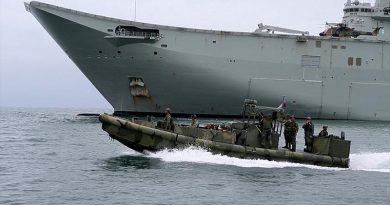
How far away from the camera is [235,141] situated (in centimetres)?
2081

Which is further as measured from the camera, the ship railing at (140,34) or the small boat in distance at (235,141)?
the ship railing at (140,34)

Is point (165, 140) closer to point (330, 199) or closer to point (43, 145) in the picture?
point (330, 199)

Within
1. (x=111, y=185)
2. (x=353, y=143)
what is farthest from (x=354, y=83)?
(x=111, y=185)

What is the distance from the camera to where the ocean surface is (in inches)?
621

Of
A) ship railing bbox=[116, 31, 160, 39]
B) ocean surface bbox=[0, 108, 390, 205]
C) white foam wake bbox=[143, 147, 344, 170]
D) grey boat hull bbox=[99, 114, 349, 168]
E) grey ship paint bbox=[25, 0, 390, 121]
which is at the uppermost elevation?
ship railing bbox=[116, 31, 160, 39]

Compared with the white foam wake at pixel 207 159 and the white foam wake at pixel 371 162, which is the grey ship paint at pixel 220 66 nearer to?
the white foam wake at pixel 371 162

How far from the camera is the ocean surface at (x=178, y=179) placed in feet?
51.7

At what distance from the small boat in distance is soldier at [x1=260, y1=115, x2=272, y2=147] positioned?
0.15 ft

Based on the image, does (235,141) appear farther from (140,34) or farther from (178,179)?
(140,34)

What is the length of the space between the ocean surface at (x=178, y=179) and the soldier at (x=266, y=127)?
2.81ft

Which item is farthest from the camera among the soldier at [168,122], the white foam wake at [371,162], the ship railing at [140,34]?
the ship railing at [140,34]

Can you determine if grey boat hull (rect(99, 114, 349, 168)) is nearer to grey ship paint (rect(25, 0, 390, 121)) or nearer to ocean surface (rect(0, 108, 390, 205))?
ocean surface (rect(0, 108, 390, 205))

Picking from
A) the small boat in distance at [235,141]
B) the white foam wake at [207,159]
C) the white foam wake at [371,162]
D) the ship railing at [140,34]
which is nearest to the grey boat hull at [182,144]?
the small boat in distance at [235,141]

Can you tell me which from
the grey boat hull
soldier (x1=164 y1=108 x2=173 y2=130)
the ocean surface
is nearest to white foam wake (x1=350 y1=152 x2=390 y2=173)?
the ocean surface
